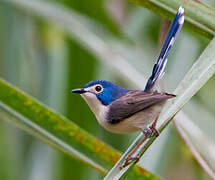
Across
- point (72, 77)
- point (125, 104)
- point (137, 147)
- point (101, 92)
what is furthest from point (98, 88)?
point (72, 77)

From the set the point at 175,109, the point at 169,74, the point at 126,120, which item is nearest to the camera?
the point at 175,109

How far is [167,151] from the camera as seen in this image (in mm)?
3330

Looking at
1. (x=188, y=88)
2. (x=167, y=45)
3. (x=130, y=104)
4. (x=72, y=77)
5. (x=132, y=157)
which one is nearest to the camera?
(x=188, y=88)

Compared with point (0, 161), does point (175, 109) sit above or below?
above

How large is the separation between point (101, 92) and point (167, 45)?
1.78ft

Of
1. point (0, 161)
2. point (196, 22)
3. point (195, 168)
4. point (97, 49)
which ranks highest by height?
point (196, 22)

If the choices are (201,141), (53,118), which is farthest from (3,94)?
(201,141)

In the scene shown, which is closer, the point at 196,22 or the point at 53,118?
the point at 196,22

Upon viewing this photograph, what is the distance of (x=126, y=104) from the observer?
2.74 m

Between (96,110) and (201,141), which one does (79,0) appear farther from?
(201,141)

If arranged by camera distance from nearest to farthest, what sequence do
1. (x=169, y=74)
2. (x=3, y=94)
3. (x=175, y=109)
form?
(x=175, y=109) < (x=3, y=94) < (x=169, y=74)

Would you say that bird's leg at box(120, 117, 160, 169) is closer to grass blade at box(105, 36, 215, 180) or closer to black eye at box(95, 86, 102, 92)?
grass blade at box(105, 36, 215, 180)

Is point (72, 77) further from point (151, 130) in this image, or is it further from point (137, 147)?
point (137, 147)

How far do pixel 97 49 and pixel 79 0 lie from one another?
1.58 feet
